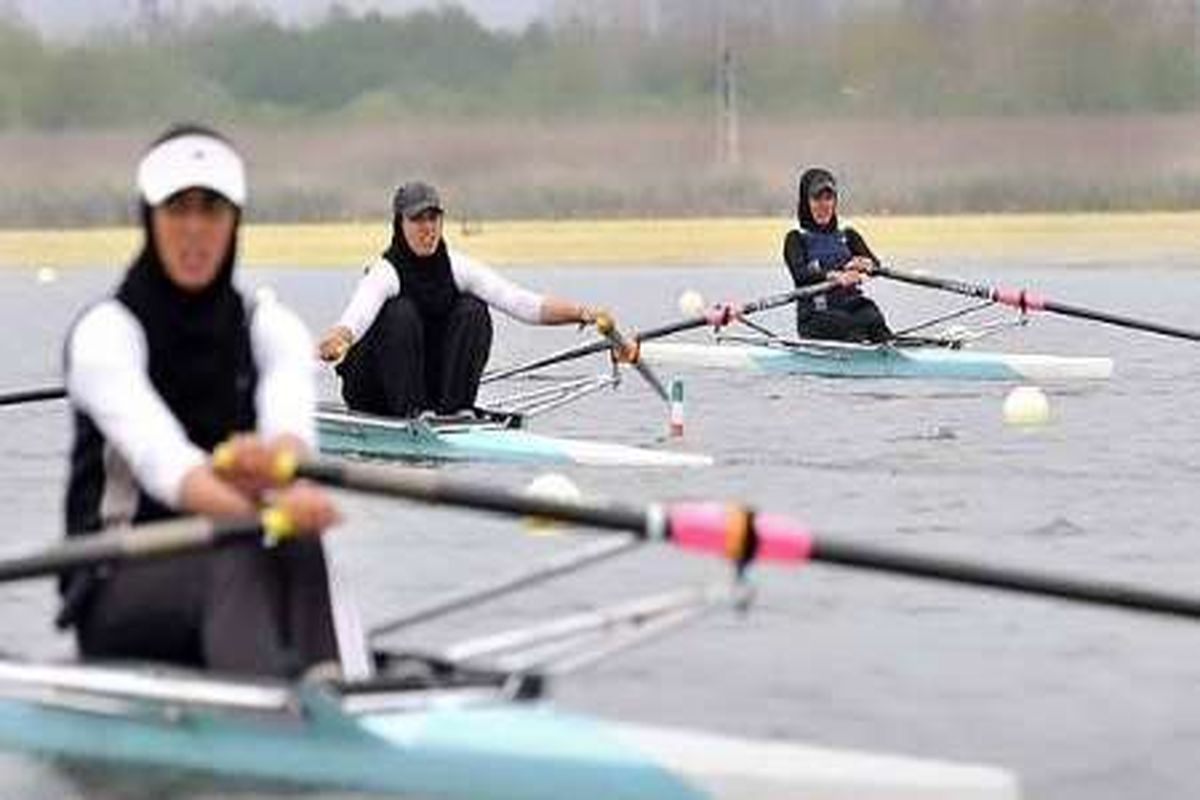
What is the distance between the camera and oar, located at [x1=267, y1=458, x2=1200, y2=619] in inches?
257

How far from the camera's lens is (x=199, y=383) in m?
7.03

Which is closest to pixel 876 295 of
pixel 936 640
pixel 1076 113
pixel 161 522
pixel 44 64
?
pixel 1076 113

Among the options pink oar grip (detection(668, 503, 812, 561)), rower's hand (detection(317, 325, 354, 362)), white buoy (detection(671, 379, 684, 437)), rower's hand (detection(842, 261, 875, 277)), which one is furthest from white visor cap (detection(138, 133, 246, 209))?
rower's hand (detection(842, 261, 875, 277))

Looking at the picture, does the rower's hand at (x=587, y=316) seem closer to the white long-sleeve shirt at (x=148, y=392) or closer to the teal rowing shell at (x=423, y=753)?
the white long-sleeve shirt at (x=148, y=392)

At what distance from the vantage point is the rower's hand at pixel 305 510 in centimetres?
635

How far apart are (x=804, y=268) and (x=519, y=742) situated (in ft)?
40.9

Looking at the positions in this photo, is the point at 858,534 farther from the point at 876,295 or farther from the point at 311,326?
the point at 876,295

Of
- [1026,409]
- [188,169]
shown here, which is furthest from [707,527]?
[1026,409]

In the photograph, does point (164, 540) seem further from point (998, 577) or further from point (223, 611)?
point (998, 577)

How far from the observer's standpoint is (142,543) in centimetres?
638

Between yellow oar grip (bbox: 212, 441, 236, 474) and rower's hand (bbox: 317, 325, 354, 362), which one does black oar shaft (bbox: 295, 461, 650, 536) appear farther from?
rower's hand (bbox: 317, 325, 354, 362)

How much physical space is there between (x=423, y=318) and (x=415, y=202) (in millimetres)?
592

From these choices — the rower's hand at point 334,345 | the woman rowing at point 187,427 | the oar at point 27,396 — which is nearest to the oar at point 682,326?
the rower's hand at point 334,345

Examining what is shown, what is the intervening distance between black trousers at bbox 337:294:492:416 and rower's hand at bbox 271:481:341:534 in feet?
23.9
